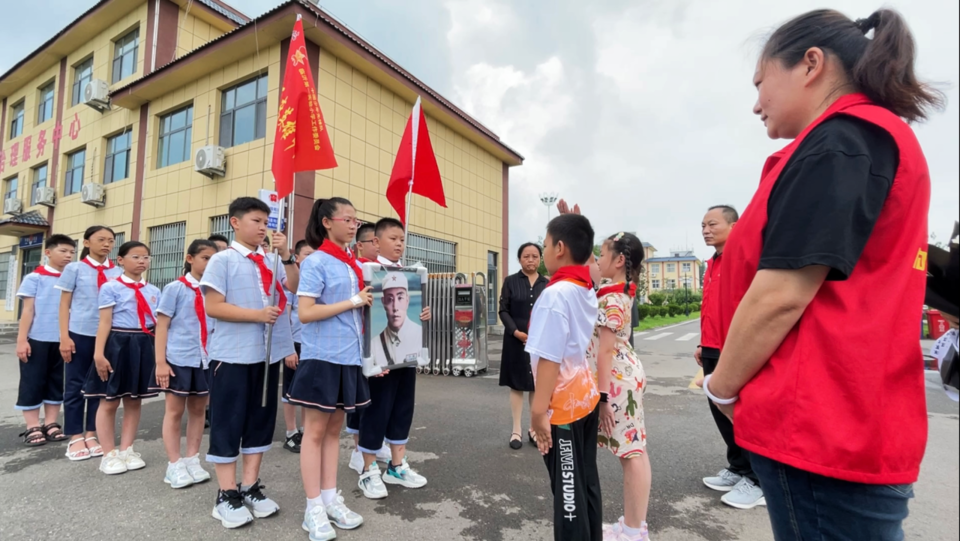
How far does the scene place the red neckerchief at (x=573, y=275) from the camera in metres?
2.20

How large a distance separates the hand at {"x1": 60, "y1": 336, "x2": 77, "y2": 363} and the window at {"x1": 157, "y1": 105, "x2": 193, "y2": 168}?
1067cm

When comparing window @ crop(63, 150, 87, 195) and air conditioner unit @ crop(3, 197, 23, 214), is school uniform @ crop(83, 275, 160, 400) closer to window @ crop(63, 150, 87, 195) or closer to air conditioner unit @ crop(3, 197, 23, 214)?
window @ crop(63, 150, 87, 195)

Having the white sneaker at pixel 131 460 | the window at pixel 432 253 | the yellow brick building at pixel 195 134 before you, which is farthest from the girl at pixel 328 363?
the window at pixel 432 253

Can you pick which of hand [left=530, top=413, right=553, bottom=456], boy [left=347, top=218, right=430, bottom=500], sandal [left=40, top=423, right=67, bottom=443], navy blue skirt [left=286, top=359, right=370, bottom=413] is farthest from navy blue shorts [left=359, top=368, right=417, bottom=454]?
sandal [left=40, top=423, right=67, bottom=443]

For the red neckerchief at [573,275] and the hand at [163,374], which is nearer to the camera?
the red neckerchief at [573,275]

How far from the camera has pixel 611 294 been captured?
8.63ft

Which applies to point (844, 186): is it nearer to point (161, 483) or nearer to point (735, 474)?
point (735, 474)

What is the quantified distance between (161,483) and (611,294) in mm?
3542

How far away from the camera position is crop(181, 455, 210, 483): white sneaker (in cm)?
342

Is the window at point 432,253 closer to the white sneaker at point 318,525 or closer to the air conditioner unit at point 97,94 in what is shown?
the air conditioner unit at point 97,94

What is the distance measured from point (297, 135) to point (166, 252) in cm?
1236

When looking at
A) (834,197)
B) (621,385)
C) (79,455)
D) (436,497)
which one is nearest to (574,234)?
(621,385)

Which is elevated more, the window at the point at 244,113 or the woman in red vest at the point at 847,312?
the window at the point at 244,113

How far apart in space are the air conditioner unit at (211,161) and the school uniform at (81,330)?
8335 mm
